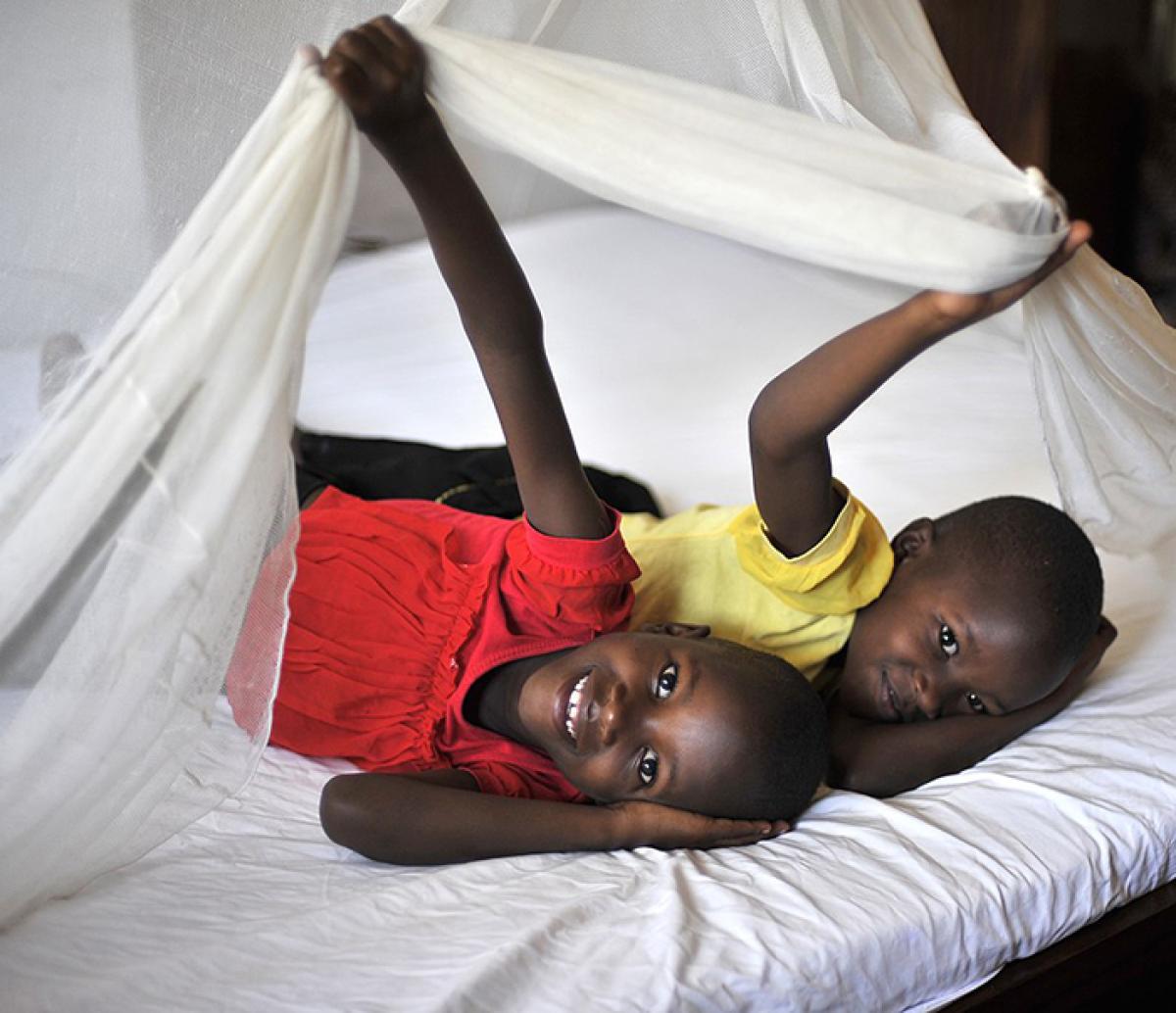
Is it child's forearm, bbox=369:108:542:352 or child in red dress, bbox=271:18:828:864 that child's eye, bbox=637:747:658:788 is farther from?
child's forearm, bbox=369:108:542:352

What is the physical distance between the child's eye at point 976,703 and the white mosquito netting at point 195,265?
521 millimetres

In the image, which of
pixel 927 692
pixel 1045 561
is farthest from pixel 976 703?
pixel 1045 561

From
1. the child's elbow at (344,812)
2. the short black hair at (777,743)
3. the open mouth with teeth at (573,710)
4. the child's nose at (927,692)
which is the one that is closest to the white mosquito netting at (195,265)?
the child's elbow at (344,812)

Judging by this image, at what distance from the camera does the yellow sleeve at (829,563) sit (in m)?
1.32

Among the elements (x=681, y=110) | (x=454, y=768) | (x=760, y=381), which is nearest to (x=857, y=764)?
(x=454, y=768)

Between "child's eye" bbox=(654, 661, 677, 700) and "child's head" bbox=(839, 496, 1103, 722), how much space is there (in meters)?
0.27

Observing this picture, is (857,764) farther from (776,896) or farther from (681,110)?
(681,110)

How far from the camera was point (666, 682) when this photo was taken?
119 cm

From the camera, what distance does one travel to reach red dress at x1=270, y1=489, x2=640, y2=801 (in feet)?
4.25

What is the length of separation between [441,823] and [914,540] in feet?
1.90

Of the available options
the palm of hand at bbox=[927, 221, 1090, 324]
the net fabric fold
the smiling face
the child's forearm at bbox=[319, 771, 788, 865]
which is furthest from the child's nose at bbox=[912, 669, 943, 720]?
the net fabric fold

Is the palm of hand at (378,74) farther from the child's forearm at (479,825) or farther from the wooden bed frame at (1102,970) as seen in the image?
the wooden bed frame at (1102,970)

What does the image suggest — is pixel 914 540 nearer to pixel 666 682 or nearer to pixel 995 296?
pixel 666 682

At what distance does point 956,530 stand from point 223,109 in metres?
0.81
